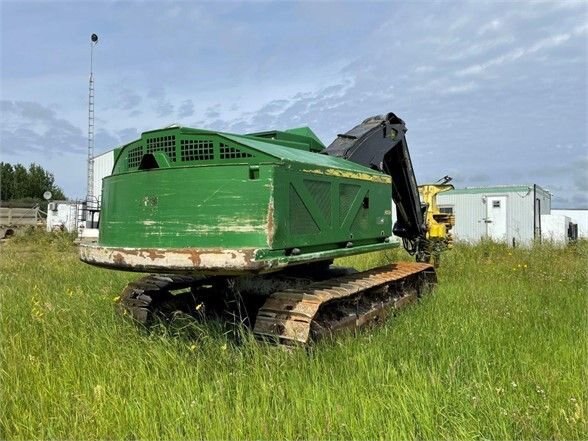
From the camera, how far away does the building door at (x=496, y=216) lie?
83.8 ft

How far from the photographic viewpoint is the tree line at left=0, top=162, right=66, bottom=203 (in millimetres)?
67000

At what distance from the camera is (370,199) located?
5.66m

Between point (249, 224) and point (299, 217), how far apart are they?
498 millimetres

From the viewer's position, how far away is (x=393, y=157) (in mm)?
7668

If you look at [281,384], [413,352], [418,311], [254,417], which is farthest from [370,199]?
[254,417]

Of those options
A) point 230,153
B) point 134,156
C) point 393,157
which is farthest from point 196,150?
point 393,157

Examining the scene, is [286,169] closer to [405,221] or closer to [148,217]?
[148,217]

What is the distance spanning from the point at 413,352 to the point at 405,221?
14.5ft

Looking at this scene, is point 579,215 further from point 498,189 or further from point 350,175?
point 350,175

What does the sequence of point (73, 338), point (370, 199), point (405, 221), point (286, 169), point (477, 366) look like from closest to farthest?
1. point (477, 366)
2. point (286, 169)
3. point (73, 338)
4. point (370, 199)
5. point (405, 221)

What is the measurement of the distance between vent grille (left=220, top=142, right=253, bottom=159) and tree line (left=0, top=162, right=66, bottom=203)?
224 feet

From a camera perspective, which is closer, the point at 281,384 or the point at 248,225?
the point at 281,384

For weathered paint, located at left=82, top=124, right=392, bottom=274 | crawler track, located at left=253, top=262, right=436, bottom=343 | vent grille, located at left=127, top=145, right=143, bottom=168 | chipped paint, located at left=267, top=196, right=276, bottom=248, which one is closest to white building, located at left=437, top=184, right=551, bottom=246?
crawler track, located at left=253, top=262, right=436, bottom=343

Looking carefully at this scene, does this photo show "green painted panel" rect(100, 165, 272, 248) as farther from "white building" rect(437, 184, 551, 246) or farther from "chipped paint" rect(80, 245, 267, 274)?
"white building" rect(437, 184, 551, 246)
